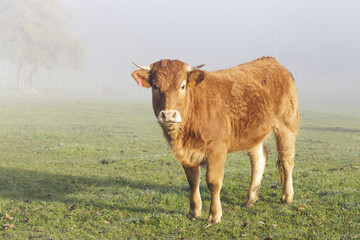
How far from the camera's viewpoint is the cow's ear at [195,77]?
6.63 meters

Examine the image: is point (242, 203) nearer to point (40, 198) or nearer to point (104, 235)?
point (104, 235)

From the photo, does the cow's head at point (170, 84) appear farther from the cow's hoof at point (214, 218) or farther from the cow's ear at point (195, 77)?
the cow's hoof at point (214, 218)

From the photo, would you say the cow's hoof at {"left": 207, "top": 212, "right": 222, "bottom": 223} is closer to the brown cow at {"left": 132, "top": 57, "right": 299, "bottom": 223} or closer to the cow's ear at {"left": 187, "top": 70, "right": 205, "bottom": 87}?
the brown cow at {"left": 132, "top": 57, "right": 299, "bottom": 223}

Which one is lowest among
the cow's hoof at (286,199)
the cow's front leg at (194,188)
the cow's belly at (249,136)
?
the cow's hoof at (286,199)

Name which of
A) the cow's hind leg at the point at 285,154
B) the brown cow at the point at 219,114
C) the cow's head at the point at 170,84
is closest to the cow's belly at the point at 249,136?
the brown cow at the point at 219,114

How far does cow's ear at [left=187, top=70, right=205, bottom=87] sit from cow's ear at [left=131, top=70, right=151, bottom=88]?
75 centimetres

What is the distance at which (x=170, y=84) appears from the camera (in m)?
6.42

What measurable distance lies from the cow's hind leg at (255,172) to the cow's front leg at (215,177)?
1.21 metres

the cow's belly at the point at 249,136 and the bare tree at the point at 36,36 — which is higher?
the bare tree at the point at 36,36

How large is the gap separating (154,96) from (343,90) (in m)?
159

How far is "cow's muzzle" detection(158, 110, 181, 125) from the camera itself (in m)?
6.05

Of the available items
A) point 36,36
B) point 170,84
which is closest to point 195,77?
point 170,84

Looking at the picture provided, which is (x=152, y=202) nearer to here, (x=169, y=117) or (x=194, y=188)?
(x=194, y=188)

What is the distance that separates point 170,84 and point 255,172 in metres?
3.21
